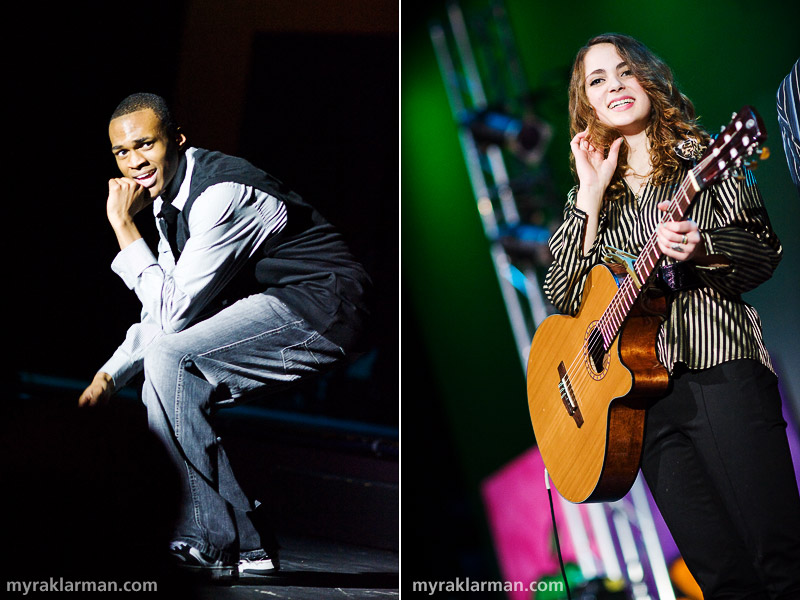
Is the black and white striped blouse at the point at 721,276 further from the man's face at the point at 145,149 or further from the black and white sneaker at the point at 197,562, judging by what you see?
the man's face at the point at 145,149

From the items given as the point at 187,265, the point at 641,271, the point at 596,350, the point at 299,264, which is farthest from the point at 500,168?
the point at 641,271

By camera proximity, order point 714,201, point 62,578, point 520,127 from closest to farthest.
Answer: point 714,201
point 62,578
point 520,127

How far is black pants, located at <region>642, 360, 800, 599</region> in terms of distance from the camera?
1.67m

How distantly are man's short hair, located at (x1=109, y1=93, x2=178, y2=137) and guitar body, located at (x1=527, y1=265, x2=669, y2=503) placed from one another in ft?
5.19

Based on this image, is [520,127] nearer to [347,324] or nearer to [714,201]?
[347,324]

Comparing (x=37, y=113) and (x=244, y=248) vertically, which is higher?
(x=37, y=113)

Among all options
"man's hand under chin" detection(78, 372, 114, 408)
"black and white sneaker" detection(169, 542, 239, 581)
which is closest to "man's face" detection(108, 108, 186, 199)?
"man's hand under chin" detection(78, 372, 114, 408)

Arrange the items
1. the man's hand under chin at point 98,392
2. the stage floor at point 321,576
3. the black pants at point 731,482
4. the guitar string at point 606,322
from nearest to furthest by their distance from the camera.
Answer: the black pants at point 731,482 → the guitar string at point 606,322 → the stage floor at point 321,576 → the man's hand under chin at point 98,392

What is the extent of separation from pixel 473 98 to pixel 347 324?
136 cm

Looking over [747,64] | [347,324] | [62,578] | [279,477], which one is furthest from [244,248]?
[747,64]

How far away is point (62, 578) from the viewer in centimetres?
251

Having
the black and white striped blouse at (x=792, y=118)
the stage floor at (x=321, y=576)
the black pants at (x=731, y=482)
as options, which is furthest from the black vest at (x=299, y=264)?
the black and white striped blouse at (x=792, y=118)

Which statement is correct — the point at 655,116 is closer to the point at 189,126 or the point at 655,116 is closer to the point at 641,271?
→ the point at 641,271

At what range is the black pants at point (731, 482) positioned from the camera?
1675 millimetres
